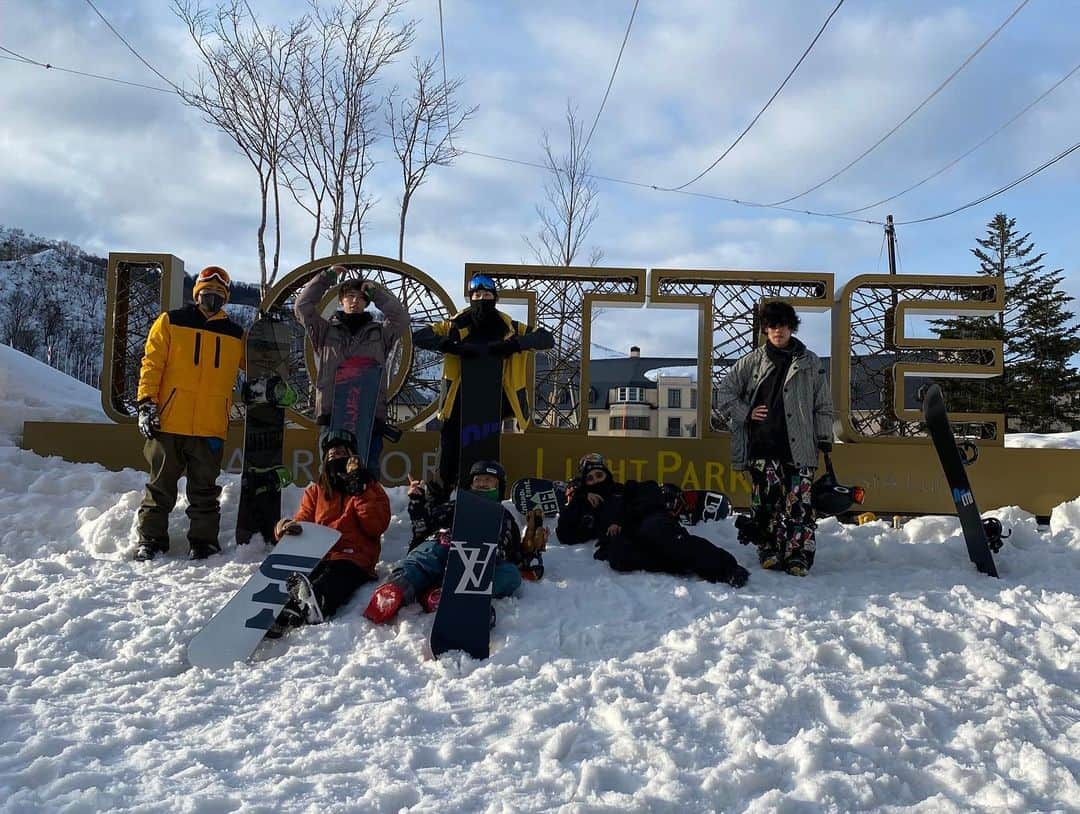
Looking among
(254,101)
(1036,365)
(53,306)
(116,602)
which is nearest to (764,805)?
(116,602)

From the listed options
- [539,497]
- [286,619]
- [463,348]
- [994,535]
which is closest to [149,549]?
[286,619]

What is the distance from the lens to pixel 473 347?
215 inches

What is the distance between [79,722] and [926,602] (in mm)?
3998

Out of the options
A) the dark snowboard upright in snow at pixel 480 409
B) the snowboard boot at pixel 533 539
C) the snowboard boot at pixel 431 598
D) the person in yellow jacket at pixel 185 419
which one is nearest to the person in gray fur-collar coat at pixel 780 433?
the snowboard boot at pixel 533 539

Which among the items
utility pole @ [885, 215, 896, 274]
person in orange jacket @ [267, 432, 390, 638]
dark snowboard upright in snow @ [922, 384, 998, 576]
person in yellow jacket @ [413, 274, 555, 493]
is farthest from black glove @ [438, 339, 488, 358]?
utility pole @ [885, 215, 896, 274]

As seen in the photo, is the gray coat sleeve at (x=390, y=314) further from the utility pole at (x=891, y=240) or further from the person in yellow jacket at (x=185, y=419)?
the utility pole at (x=891, y=240)

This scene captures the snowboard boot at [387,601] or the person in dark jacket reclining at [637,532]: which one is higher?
the person in dark jacket reclining at [637,532]

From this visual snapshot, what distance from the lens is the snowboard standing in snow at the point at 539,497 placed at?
216 inches

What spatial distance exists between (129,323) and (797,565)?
6271mm

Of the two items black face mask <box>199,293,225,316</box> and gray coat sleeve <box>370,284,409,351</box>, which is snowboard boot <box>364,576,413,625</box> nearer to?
gray coat sleeve <box>370,284,409,351</box>

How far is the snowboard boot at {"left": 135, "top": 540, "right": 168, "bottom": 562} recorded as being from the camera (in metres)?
4.83

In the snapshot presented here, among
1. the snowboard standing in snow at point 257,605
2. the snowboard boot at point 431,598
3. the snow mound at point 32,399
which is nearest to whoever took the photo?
the snowboard standing in snow at point 257,605

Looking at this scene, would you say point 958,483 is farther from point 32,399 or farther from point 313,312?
point 32,399

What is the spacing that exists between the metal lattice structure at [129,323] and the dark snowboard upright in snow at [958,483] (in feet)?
21.4
